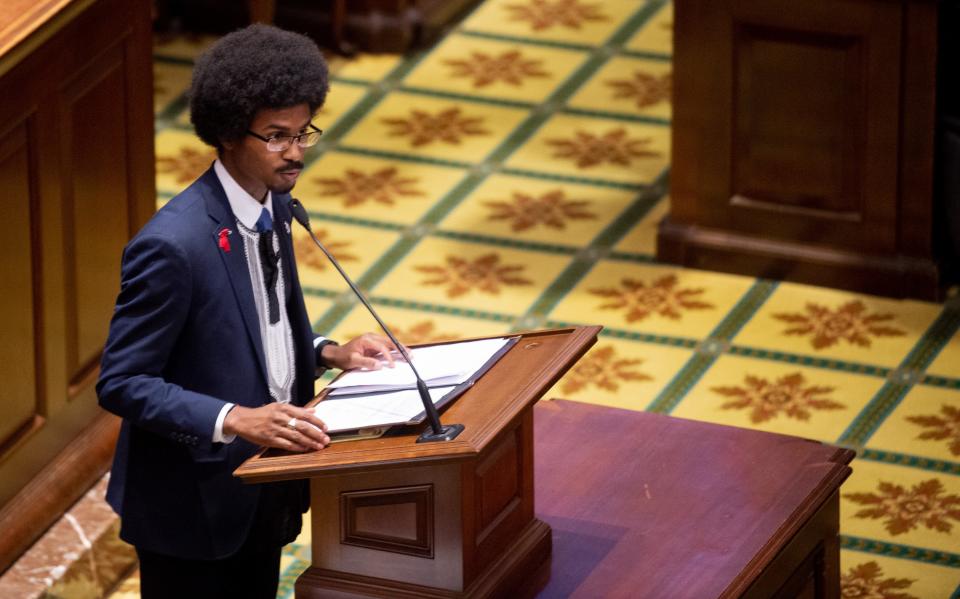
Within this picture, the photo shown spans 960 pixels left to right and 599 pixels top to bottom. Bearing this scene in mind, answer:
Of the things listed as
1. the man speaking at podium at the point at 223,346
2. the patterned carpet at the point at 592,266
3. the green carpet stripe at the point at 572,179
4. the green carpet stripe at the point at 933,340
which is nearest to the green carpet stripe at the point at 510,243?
the patterned carpet at the point at 592,266

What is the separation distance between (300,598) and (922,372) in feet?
9.05

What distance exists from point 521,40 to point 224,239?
5019 mm

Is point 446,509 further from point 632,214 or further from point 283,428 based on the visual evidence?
point 632,214

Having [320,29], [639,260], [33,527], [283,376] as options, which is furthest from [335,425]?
[320,29]

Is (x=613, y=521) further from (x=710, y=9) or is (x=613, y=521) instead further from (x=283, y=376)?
(x=710, y=9)

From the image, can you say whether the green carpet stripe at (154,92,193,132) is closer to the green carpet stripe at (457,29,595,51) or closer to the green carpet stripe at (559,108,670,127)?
the green carpet stripe at (457,29,595,51)

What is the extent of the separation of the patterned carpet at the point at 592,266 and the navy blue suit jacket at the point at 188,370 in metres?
1.43

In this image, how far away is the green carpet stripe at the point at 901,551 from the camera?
481 centimetres

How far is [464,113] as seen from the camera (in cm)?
752

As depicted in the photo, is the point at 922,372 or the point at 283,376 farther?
the point at 922,372

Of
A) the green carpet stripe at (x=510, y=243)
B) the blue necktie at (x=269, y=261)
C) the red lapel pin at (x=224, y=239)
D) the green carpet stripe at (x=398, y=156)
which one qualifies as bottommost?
the green carpet stripe at (x=510, y=243)

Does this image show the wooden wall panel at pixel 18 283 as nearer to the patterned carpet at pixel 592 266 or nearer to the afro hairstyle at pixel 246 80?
the patterned carpet at pixel 592 266

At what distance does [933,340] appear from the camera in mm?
5887

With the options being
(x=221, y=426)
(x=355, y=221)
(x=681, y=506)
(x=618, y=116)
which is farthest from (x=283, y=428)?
(x=618, y=116)
